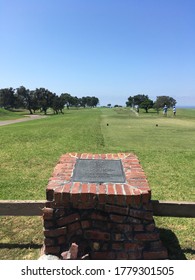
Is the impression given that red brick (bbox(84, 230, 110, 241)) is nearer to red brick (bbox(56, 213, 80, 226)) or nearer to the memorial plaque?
red brick (bbox(56, 213, 80, 226))

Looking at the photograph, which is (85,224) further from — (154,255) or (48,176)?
(48,176)

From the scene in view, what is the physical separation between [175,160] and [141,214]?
728 cm

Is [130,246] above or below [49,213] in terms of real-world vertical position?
below

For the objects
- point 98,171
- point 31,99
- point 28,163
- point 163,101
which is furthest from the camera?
point 31,99

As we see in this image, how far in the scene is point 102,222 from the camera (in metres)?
3.58

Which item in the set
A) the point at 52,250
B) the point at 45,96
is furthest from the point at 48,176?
the point at 45,96

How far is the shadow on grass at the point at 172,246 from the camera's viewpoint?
4156 mm

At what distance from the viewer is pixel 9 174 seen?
336 inches

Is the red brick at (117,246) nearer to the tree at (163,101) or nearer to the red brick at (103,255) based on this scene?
the red brick at (103,255)

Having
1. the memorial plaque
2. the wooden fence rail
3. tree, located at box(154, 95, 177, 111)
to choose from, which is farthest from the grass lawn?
tree, located at box(154, 95, 177, 111)

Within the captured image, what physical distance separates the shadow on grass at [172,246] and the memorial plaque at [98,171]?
4.67 feet

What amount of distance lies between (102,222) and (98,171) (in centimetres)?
89

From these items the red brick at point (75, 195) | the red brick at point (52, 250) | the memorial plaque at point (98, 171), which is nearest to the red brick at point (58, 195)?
the red brick at point (75, 195)

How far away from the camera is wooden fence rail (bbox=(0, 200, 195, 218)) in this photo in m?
4.25
